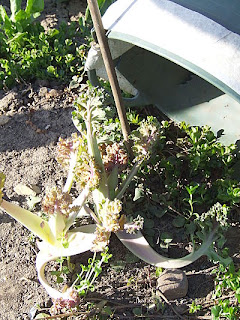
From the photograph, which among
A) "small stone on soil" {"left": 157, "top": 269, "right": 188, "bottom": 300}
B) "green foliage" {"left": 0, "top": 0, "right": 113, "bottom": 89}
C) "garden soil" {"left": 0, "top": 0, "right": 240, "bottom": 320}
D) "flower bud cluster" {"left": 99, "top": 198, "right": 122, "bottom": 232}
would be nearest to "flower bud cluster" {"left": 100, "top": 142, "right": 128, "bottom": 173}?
"flower bud cluster" {"left": 99, "top": 198, "right": 122, "bottom": 232}

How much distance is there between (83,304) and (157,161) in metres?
0.74

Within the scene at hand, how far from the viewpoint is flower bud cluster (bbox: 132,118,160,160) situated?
1.97 meters

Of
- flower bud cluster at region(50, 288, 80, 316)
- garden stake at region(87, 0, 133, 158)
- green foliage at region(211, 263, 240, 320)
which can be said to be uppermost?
garden stake at region(87, 0, 133, 158)

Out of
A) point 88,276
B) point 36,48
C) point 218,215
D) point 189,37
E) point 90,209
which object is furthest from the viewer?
point 36,48

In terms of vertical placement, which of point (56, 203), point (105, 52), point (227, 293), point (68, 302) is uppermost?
point (105, 52)

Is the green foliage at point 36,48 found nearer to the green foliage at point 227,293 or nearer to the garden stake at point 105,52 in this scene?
the garden stake at point 105,52

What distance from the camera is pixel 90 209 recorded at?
6.75 feet

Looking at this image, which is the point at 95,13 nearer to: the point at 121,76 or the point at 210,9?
the point at 210,9

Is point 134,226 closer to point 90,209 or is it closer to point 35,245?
point 90,209

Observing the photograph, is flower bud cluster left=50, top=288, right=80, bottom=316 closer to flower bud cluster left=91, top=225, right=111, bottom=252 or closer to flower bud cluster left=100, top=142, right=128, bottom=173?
flower bud cluster left=91, top=225, right=111, bottom=252

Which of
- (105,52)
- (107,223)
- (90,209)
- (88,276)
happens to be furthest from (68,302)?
(105,52)

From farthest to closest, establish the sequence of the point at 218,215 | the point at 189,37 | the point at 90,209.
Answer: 1. the point at 90,209
2. the point at 218,215
3. the point at 189,37

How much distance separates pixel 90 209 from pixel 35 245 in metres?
0.28


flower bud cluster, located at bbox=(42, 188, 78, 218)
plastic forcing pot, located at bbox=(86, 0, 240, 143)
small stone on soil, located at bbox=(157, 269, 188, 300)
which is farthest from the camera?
small stone on soil, located at bbox=(157, 269, 188, 300)
